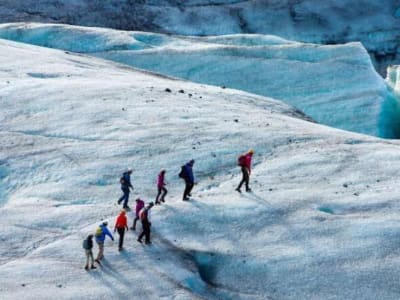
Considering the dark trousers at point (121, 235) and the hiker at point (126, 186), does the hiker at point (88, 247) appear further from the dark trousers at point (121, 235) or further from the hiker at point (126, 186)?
Answer: the hiker at point (126, 186)

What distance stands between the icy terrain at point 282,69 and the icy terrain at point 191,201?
804cm

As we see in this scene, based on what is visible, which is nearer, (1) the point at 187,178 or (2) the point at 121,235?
(2) the point at 121,235

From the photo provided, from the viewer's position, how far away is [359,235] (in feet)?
72.2

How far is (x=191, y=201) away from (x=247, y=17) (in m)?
50.3

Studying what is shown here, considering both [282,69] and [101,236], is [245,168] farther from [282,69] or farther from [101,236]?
[282,69]

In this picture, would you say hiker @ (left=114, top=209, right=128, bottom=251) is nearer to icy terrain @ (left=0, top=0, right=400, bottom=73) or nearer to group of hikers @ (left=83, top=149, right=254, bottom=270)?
group of hikers @ (left=83, top=149, right=254, bottom=270)

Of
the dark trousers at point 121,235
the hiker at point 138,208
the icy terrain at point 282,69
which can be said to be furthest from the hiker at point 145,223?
the icy terrain at point 282,69

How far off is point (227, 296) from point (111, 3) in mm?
56275

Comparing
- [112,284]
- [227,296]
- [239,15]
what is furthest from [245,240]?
[239,15]

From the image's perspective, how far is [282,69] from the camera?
43.2m

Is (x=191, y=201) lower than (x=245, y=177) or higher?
lower

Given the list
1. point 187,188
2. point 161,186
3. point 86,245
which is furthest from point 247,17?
point 86,245

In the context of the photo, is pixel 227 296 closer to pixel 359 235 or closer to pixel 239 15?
pixel 359 235

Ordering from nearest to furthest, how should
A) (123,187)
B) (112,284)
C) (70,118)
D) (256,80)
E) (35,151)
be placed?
(112,284) < (123,187) < (35,151) < (70,118) < (256,80)
